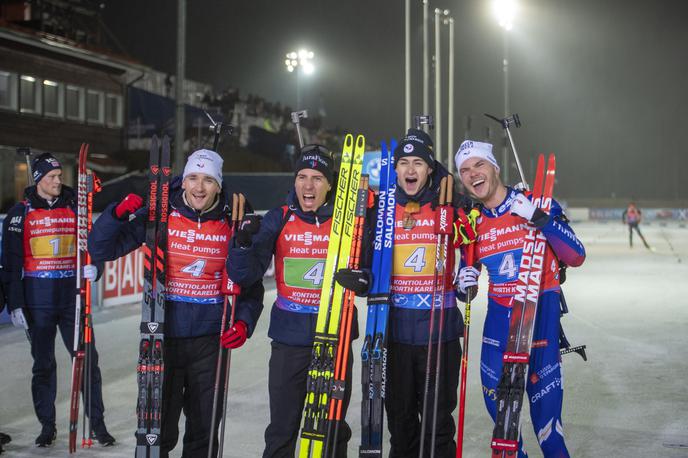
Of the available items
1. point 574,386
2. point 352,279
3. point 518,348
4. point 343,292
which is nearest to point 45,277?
point 343,292

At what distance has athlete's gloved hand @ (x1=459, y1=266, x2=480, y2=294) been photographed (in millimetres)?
4934

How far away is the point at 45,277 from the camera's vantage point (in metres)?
6.72

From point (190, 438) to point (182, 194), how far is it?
1.51 meters

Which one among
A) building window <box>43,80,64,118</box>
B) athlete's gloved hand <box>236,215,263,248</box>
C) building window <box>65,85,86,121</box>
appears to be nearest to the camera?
athlete's gloved hand <box>236,215,263,248</box>

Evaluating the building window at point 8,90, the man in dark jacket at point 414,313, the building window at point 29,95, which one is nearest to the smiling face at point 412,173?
the man in dark jacket at point 414,313

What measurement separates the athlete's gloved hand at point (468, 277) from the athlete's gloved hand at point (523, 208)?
540mm

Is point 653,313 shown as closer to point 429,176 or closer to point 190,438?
point 429,176

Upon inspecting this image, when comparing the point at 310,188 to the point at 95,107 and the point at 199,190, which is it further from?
the point at 95,107

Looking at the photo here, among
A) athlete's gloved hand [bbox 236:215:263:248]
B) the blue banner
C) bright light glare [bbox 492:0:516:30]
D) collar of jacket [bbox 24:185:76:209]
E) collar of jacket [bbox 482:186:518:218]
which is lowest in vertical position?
athlete's gloved hand [bbox 236:215:263:248]

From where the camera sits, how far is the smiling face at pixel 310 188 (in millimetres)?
5102

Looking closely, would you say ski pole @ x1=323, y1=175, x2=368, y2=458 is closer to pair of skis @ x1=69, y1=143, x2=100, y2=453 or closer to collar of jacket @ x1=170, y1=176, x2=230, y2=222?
collar of jacket @ x1=170, y1=176, x2=230, y2=222

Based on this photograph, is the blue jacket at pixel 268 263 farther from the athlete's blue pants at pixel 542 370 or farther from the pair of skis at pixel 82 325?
the pair of skis at pixel 82 325

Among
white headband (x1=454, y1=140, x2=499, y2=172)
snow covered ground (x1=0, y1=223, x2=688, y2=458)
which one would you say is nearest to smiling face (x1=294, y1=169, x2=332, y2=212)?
white headband (x1=454, y1=140, x2=499, y2=172)

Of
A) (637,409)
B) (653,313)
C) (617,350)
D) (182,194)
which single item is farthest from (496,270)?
(653,313)
